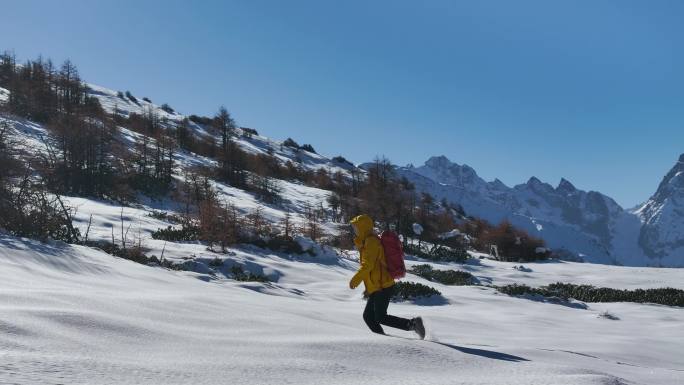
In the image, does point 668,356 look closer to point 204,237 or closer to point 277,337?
point 277,337

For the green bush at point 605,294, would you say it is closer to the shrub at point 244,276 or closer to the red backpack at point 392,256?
the shrub at point 244,276

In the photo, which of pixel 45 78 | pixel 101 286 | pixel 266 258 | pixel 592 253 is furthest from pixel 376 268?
Answer: pixel 592 253

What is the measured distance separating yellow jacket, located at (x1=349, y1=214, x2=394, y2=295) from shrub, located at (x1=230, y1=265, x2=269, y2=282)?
619 centimetres

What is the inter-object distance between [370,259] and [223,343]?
2.29 meters

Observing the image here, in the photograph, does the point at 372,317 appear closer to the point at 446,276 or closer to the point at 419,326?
the point at 419,326

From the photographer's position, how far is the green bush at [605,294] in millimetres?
12922

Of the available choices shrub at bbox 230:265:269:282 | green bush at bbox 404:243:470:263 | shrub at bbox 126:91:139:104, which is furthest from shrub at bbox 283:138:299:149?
shrub at bbox 230:265:269:282

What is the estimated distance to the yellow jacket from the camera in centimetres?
554

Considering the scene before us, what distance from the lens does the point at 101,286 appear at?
580 centimetres

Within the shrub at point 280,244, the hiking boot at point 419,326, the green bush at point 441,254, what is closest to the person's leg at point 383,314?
the hiking boot at point 419,326

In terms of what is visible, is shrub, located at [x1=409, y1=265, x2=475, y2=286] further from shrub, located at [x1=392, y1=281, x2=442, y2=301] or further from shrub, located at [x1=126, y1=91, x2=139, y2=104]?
shrub, located at [x1=126, y1=91, x2=139, y2=104]

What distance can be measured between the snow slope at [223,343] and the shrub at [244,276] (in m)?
3.06

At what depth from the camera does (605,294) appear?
14.0 metres

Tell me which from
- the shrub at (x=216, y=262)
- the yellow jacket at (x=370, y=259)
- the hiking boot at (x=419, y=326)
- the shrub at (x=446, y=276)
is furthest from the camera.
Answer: the shrub at (x=446, y=276)
